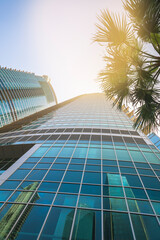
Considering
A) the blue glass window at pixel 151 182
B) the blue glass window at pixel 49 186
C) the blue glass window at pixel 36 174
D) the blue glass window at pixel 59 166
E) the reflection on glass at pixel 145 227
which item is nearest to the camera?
the reflection on glass at pixel 145 227

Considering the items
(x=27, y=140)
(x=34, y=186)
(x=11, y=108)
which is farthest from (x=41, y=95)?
(x=34, y=186)

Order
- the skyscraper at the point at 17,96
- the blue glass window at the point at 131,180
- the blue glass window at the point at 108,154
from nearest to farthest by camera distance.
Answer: the blue glass window at the point at 131,180 < the blue glass window at the point at 108,154 < the skyscraper at the point at 17,96

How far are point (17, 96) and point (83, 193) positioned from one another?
278ft

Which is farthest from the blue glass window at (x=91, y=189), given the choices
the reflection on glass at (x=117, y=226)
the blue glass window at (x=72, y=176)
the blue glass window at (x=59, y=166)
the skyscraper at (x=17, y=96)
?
the skyscraper at (x=17, y=96)

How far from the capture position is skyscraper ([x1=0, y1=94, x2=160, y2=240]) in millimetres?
5727

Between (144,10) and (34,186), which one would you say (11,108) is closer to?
(34,186)

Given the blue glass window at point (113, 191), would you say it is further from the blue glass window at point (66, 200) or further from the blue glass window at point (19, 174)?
the blue glass window at point (19, 174)

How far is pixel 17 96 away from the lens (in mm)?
80188

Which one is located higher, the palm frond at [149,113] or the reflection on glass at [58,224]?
the palm frond at [149,113]

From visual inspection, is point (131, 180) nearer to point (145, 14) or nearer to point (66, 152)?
point (66, 152)

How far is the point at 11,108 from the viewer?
7375 centimetres

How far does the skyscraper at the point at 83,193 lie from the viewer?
225 inches

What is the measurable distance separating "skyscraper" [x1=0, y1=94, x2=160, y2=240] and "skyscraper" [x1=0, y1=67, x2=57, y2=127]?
2623 inches

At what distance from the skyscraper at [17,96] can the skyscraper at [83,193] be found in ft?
219
